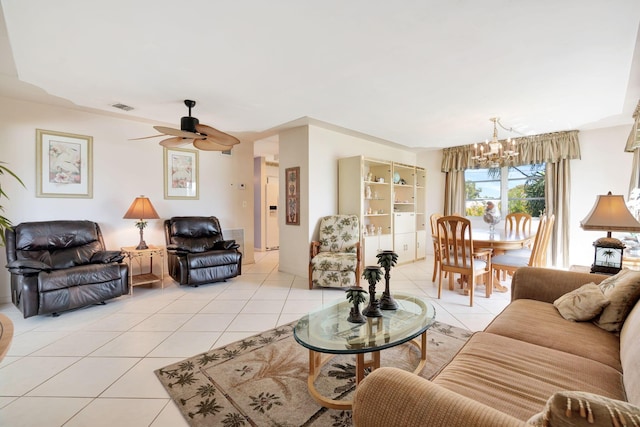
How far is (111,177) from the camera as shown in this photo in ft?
13.4

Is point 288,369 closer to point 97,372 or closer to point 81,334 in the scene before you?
point 97,372

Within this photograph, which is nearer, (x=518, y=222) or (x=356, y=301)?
(x=356, y=301)

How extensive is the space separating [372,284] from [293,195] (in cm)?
290

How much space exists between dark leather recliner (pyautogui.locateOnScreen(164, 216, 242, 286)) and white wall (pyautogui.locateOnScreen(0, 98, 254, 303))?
416mm

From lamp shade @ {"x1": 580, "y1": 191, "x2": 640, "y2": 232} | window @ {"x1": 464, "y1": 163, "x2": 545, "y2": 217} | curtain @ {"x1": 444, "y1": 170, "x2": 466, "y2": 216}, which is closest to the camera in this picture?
lamp shade @ {"x1": 580, "y1": 191, "x2": 640, "y2": 232}

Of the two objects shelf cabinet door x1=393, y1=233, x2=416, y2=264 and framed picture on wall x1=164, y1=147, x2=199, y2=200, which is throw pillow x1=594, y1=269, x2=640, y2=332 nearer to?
shelf cabinet door x1=393, y1=233, x2=416, y2=264

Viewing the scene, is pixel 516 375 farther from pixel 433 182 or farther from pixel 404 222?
pixel 433 182

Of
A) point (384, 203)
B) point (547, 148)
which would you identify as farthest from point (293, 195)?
point (547, 148)

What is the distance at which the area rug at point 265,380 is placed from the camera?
5.04 feet

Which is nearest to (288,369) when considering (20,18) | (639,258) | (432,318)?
(432,318)

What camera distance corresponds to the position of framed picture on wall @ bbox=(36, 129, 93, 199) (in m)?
3.61

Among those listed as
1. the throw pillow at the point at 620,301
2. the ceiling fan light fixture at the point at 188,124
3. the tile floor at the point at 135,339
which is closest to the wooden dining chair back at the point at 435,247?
the tile floor at the point at 135,339

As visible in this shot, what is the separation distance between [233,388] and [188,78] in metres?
2.70

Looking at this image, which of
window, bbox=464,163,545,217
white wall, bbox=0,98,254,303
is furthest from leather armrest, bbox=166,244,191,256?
window, bbox=464,163,545,217
